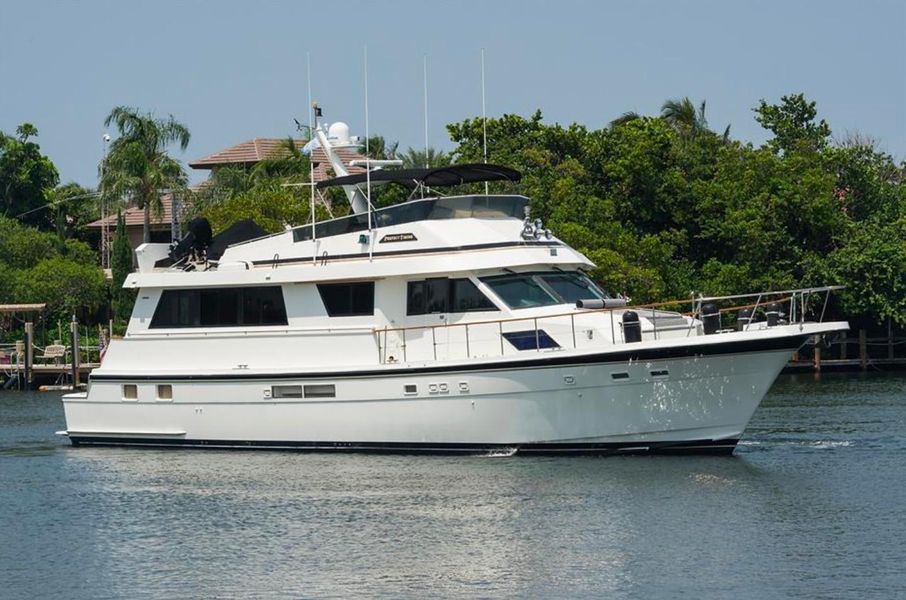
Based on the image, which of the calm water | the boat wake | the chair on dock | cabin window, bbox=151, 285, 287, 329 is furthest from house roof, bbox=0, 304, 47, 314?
the boat wake

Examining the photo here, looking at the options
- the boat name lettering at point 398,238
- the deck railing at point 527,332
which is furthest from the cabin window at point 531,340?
the boat name lettering at point 398,238

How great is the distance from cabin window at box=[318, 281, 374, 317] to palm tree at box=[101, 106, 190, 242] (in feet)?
90.5

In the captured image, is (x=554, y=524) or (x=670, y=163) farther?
(x=670, y=163)

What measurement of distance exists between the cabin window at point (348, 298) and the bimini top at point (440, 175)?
1931mm

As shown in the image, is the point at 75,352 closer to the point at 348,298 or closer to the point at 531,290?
the point at 348,298

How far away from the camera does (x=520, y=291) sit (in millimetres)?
24484

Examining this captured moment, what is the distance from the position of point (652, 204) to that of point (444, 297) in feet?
79.8

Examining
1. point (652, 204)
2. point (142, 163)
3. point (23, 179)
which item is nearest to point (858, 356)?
point (652, 204)

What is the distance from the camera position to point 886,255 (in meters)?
46.6

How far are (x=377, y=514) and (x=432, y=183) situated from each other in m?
7.78

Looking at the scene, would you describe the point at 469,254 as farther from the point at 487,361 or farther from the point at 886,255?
the point at 886,255

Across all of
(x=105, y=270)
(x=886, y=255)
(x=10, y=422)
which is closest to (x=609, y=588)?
(x=10, y=422)

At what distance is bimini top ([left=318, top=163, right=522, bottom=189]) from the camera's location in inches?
1018

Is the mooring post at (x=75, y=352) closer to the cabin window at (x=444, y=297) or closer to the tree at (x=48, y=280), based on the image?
the tree at (x=48, y=280)
